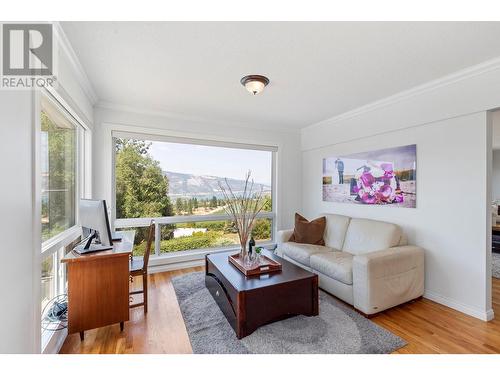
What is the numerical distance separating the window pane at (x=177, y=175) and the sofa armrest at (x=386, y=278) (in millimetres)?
2414

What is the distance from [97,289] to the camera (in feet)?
6.42

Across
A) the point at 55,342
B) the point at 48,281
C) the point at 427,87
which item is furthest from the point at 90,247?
the point at 427,87

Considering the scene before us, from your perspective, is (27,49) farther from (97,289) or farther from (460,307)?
(460,307)

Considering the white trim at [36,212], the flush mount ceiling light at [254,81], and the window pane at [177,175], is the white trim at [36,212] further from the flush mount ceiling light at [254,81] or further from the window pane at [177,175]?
the window pane at [177,175]

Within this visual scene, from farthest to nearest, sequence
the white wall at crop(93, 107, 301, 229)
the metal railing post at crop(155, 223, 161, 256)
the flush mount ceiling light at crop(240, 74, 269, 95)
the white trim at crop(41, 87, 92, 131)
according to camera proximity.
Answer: the metal railing post at crop(155, 223, 161, 256) → the white wall at crop(93, 107, 301, 229) → the flush mount ceiling light at crop(240, 74, 269, 95) → the white trim at crop(41, 87, 92, 131)

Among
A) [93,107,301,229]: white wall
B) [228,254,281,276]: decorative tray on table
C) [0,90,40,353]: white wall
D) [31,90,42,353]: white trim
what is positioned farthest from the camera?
[93,107,301,229]: white wall

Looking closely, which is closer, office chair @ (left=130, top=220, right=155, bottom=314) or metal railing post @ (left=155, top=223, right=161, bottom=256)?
office chair @ (left=130, top=220, right=155, bottom=314)

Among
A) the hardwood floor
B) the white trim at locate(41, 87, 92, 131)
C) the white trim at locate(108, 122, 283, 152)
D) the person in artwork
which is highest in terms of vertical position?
the white trim at locate(108, 122, 283, 152)

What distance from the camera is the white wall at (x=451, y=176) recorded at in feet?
7.32

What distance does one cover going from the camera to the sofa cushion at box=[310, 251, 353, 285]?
246cm

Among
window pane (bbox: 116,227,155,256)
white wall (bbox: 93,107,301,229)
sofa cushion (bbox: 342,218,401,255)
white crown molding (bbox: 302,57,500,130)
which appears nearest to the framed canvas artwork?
sofa cushion (bbox: 342,218,401,255)

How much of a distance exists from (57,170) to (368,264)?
304 cm

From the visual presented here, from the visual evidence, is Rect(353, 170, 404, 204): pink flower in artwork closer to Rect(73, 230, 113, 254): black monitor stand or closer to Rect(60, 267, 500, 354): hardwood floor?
Rect(60, 267, 500, 354): hardwood floor

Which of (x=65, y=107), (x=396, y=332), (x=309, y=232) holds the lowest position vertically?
(x=396, y=332)
